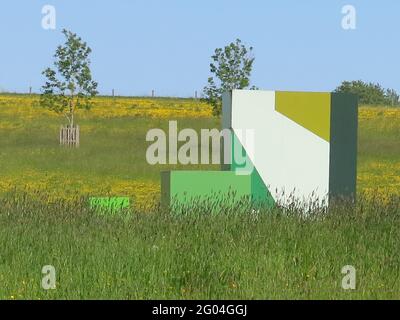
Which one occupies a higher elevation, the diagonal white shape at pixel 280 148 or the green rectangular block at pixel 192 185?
the diagonal white shape at pixel 280 148

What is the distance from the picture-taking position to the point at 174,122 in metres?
62.4

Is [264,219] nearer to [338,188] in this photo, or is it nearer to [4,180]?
[338,188]

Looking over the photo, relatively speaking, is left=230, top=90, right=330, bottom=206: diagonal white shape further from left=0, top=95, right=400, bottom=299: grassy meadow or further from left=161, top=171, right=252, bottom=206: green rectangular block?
left=0, top=95, right=400, bottom=299: grassy meadow

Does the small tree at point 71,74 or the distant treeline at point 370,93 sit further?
the distant treeline at point 370,93

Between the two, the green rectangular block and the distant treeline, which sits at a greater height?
the distant treeline

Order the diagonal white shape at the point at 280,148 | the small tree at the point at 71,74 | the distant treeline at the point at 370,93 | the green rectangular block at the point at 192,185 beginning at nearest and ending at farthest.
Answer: the green rectangular block at the point at 192,185, the diagonal white shape at the point at 280,148, the small tree at the point at 71,74, the distant treeline at the point at 370,93

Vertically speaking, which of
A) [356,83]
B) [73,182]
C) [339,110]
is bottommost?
[73,182]

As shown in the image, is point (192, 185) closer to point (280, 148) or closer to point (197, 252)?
point (280, 148)

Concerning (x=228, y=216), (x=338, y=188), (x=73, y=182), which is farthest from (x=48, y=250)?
(x=73, y=182)

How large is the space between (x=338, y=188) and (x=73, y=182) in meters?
17.3

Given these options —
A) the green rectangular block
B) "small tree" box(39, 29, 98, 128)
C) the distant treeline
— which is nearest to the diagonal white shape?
the green rectangular block

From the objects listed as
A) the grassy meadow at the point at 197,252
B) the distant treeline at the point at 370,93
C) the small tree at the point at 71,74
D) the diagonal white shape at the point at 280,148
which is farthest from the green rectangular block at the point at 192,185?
the distant treeline at the point at 370,93

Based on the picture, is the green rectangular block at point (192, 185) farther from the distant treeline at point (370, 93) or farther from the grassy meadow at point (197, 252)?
the distant treeline at point (370, 93)

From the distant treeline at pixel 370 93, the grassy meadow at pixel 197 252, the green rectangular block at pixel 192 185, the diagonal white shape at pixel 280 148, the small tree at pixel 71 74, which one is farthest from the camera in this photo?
the distant treeline at pixel 370 93
